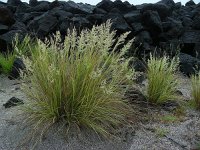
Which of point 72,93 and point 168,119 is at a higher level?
point 72,93

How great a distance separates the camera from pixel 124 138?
4590mm

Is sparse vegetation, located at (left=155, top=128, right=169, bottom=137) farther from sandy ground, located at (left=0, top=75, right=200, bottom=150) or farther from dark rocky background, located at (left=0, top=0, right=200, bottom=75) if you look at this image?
dark rocky background, located at (left=0, top=0, right=200, bottom=75)

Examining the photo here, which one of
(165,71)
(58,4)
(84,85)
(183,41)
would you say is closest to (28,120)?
(84,85)

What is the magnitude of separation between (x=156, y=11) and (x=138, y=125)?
18.0 ft

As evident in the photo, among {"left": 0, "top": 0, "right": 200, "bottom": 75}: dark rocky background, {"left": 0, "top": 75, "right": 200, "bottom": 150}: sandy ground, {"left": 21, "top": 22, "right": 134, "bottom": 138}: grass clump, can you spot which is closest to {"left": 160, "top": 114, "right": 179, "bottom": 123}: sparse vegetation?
{"left": 0, "top": 75, "right": 200, "bottom": 150}: sandy ground

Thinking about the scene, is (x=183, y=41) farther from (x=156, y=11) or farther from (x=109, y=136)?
(x=109, y=136)

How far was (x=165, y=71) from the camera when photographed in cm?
567

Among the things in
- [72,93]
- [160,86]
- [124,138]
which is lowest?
[124,138]

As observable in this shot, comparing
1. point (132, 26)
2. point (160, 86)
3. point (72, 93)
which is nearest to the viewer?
point (72, 93)

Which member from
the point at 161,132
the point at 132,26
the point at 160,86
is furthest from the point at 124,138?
the point at 132,26

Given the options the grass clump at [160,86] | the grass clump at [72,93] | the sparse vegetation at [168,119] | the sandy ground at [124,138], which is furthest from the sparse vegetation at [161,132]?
the grass clump at [160,86]

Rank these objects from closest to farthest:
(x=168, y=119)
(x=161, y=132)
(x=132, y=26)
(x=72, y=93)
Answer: (x=72, y=93), (x=161, y=132), (x=168, y=119), (x=132, y=26)

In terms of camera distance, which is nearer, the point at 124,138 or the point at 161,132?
the point at 124,138

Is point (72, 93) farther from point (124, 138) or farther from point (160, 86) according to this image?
point (160, 86)
